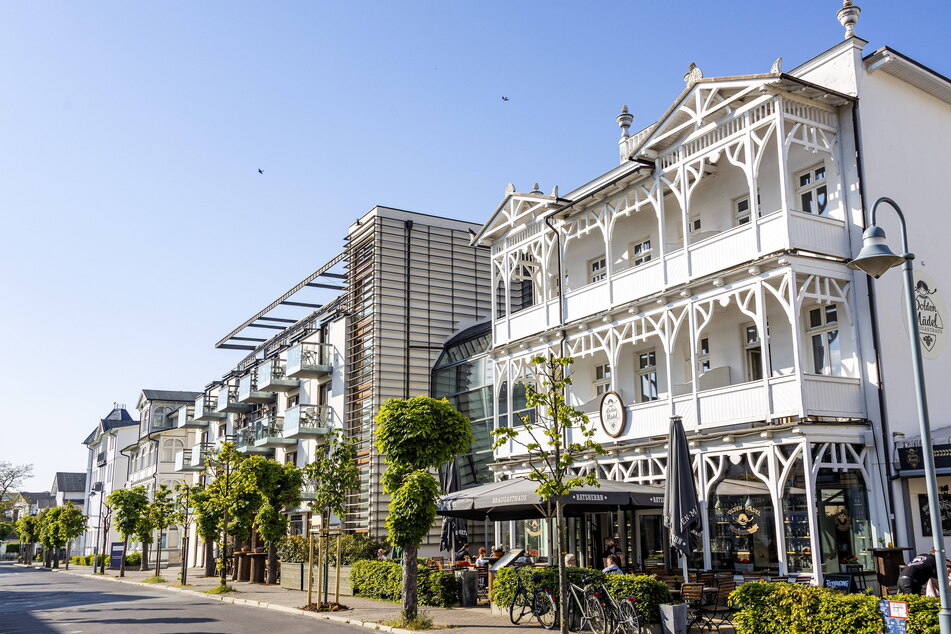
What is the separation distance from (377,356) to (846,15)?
2051 centimetres

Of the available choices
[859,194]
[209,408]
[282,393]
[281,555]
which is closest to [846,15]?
[859,194]

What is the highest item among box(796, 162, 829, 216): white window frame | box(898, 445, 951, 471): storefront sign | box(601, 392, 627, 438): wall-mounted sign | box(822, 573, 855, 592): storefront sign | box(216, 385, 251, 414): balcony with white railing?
box(796, 162, 829, 216): white window frame

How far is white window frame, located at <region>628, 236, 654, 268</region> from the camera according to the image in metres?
24.0

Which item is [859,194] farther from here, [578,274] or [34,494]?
[34,494]

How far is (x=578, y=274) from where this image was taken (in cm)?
2691

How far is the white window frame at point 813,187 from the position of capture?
18.9 m

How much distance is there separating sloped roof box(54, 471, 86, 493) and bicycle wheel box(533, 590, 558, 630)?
386 feet

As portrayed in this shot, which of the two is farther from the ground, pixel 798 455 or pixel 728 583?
pixel 798 455

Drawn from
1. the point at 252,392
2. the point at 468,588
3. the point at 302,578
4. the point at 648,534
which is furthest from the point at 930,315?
the point at 252,392

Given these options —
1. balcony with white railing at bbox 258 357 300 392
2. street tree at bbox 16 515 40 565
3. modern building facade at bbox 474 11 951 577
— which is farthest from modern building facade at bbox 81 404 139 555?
modern building facade at bbox 474 11 951 577

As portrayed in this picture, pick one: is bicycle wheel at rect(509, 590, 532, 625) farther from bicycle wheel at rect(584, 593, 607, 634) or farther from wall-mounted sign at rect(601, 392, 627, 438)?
wall-mounted sign at rect(601, 392, 627, 438)

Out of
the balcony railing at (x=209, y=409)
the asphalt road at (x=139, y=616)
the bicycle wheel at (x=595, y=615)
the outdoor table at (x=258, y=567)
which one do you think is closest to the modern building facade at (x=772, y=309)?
the bicycle wheel at (x=595, y=615)

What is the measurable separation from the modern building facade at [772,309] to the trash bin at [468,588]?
4.09 m

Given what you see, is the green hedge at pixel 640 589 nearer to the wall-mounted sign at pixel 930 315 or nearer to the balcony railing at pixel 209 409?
the wall-mounted sign at pixel 930 315
